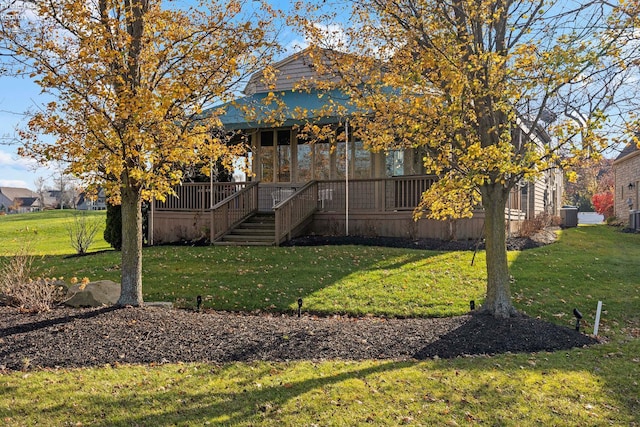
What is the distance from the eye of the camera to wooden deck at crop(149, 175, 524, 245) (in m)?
12.9

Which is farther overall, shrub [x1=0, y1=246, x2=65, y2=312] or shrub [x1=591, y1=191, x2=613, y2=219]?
shrub [x1=591, y1=191, x2=613, y2=219]

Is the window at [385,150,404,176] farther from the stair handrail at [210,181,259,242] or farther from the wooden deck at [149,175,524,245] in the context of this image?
the stair handrail at [210,181,259,242]

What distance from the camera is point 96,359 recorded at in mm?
4805

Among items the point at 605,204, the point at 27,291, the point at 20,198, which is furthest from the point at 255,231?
the point at 20,198

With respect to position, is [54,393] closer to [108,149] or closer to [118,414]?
[118,414]

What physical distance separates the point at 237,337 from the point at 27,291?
139 inches

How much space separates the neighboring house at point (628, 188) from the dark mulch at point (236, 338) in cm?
1730

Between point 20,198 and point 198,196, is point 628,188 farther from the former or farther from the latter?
point 20,198

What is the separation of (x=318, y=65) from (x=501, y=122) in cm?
285

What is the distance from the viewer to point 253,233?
1356 centimetres

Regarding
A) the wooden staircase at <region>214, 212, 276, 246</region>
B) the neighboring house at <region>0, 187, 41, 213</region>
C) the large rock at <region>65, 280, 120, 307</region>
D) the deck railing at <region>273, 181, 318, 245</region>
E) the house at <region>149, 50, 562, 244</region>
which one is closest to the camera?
the large rock at <region>65, 280, 120, 307</region>

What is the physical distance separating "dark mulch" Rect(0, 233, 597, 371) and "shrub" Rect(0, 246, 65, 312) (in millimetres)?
200

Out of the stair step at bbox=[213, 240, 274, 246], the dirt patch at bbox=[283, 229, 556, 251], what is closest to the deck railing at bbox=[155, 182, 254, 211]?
the stair step at bbox=[213, 240, 274, 246]

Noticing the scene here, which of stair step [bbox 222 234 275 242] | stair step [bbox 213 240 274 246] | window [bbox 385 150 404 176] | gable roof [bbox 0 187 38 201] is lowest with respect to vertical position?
stair step [bbox 213 240 274 246]
